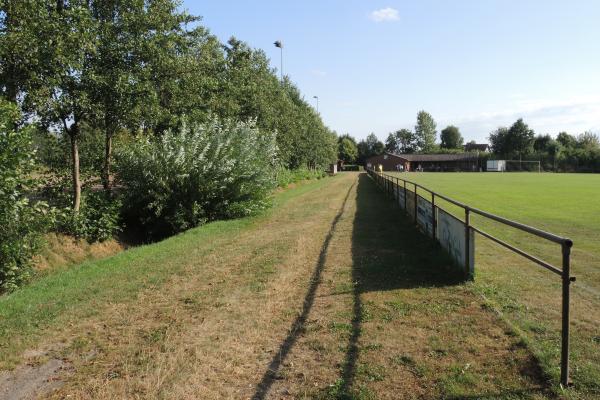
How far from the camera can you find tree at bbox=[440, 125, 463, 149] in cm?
17112

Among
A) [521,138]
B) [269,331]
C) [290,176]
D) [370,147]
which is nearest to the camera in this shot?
[269,331]

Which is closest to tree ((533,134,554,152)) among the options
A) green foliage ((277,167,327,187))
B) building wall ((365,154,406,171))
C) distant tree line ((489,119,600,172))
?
distant tree line ((489,119,600,172))

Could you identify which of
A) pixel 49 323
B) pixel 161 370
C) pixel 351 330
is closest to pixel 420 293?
pixel 351 330

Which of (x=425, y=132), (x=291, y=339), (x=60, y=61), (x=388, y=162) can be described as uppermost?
(x=425, y=132)

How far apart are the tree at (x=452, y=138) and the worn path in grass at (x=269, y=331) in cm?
17082

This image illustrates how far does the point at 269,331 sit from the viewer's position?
18.3ft

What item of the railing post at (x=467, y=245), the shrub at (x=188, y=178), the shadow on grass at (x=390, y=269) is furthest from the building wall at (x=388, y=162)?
the railing post at (x=467, y=245)

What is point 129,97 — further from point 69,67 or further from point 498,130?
point 498,130

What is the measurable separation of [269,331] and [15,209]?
580 centimetres

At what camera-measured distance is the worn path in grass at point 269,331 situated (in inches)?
166

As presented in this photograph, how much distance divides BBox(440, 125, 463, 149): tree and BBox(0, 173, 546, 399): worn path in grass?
560 feet

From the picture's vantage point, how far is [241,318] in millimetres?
6043

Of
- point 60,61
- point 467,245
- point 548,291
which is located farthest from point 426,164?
point 548,291

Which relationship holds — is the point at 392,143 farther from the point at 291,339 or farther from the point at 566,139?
the point at 291,339
